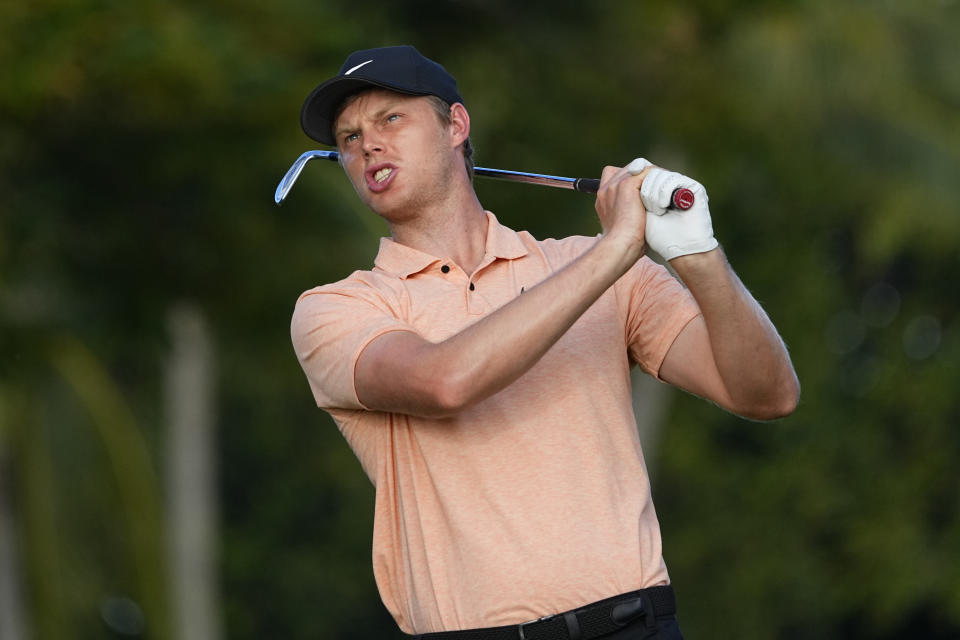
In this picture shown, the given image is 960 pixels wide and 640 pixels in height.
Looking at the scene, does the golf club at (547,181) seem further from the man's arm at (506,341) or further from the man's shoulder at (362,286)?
the man's shoulder at (362,286)

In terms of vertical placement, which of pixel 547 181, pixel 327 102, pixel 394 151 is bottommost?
pixel 547 181

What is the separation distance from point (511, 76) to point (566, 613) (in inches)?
468

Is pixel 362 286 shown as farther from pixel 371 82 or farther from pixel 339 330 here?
pixel 371 82

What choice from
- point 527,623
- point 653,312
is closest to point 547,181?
point 653,312

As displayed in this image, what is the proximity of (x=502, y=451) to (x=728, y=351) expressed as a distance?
1.56 ft

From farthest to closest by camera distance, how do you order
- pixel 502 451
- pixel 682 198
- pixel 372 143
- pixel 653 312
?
pixel 372 143
pixel 653 312
pixel 502 451
pixel 682 198

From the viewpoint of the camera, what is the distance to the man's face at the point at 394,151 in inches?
152

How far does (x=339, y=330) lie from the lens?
3662 millimetres

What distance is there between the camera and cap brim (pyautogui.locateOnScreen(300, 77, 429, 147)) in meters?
3.91

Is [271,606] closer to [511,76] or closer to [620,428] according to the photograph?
[511,76]

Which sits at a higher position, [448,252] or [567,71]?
[567,71]

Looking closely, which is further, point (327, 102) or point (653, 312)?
point (327, 102)

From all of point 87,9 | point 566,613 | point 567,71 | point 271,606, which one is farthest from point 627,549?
point 271,606

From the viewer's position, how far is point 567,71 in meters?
15.1
